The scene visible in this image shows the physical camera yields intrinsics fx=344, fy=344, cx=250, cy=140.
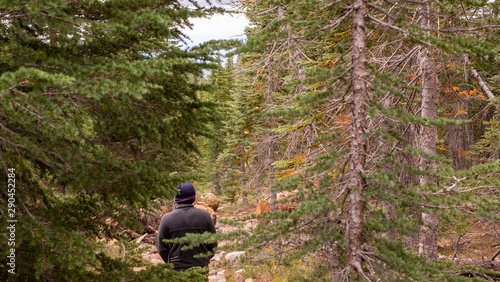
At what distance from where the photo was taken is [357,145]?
385 centimetres

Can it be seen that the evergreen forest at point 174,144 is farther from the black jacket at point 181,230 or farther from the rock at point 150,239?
the rock at point 150,239

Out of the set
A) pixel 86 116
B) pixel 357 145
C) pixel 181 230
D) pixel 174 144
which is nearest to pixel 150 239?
pixel 181 230

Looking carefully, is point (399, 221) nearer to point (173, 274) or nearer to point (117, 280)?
point (173, 274)

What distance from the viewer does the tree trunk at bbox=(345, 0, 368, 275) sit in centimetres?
380

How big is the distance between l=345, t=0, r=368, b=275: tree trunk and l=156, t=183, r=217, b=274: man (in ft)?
7.88

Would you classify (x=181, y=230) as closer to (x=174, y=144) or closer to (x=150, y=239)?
(x=174, y=144)

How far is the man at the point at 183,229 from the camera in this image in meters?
5.39

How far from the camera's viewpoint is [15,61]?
3766mm

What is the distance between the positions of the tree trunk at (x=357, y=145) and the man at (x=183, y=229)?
94.5 inches

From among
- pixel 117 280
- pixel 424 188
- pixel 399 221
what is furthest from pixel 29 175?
pixel 424 188

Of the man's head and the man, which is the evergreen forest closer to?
the man

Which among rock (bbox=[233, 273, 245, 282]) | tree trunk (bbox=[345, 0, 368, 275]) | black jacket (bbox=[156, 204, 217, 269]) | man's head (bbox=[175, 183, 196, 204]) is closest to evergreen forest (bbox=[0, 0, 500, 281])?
tree trunk (bbox=[345, 0, 368, 275])

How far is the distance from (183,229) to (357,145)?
10.1 ft

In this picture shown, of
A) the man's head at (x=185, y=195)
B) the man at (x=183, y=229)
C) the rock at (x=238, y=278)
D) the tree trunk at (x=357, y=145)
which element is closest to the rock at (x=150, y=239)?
the rock at (x=238, y=278)
